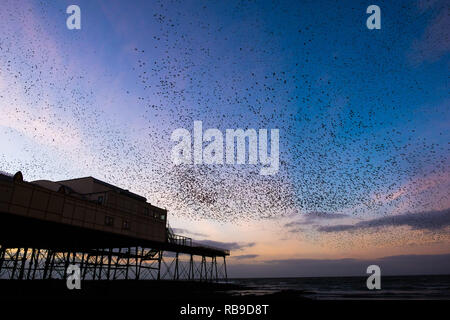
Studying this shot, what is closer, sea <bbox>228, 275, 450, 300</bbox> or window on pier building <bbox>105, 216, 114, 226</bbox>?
window on pier building <bbox>105, 216, 114, 226</bbox>

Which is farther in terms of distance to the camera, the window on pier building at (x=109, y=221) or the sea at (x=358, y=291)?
the sea at (x=358, y=291)

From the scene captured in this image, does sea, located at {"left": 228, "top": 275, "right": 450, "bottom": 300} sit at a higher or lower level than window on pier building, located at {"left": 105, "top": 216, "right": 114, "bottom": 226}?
lower

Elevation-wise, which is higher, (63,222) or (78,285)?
(63,222)

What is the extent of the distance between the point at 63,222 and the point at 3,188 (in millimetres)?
6037

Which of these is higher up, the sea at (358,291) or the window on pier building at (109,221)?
the window on pier building at (109,221)

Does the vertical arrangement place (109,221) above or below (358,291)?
above

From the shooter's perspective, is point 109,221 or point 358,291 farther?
point 358,291
